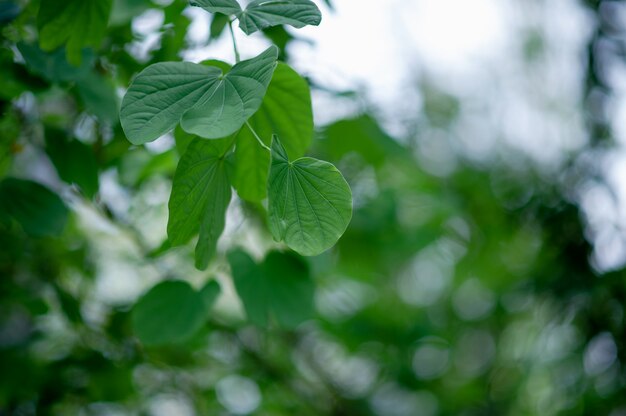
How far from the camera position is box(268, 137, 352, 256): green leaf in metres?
0.48

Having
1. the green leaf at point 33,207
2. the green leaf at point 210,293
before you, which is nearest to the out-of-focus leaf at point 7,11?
the green leaf at point 33,207

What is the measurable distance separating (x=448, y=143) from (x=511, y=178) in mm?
361

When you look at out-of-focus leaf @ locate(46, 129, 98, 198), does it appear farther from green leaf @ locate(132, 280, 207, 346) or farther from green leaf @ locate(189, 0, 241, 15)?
green leaf @ locate(189, 0, 241, 15)

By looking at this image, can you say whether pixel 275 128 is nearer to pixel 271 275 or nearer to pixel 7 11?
pixel 271 275

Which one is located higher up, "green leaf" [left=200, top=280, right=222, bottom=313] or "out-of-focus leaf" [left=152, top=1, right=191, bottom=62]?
"out-of-focus leaf" [left=152, top=1, right=191, bottom=62]

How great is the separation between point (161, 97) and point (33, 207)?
45cm

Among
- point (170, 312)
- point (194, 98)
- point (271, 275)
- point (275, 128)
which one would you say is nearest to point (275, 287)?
point (271, 275)

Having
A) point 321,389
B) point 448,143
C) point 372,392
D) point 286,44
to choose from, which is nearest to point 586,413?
point 372,392

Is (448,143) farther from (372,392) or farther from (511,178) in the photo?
(372,392)

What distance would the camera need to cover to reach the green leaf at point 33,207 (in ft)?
2.73

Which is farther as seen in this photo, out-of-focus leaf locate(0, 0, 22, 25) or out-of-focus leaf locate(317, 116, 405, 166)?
out-of-focus leaf locate(317, 116, 405, 166)

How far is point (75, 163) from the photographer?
0.87 meters

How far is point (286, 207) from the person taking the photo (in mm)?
486

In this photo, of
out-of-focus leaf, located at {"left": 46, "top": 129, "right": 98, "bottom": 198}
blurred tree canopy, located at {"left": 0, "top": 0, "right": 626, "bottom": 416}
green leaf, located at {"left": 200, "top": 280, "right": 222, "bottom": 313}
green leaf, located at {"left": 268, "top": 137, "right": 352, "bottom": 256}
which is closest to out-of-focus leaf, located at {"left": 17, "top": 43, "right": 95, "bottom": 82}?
blurred tree canopy, located at {"left": 0, "top": 0, "right": 626, "bottom": 416}
